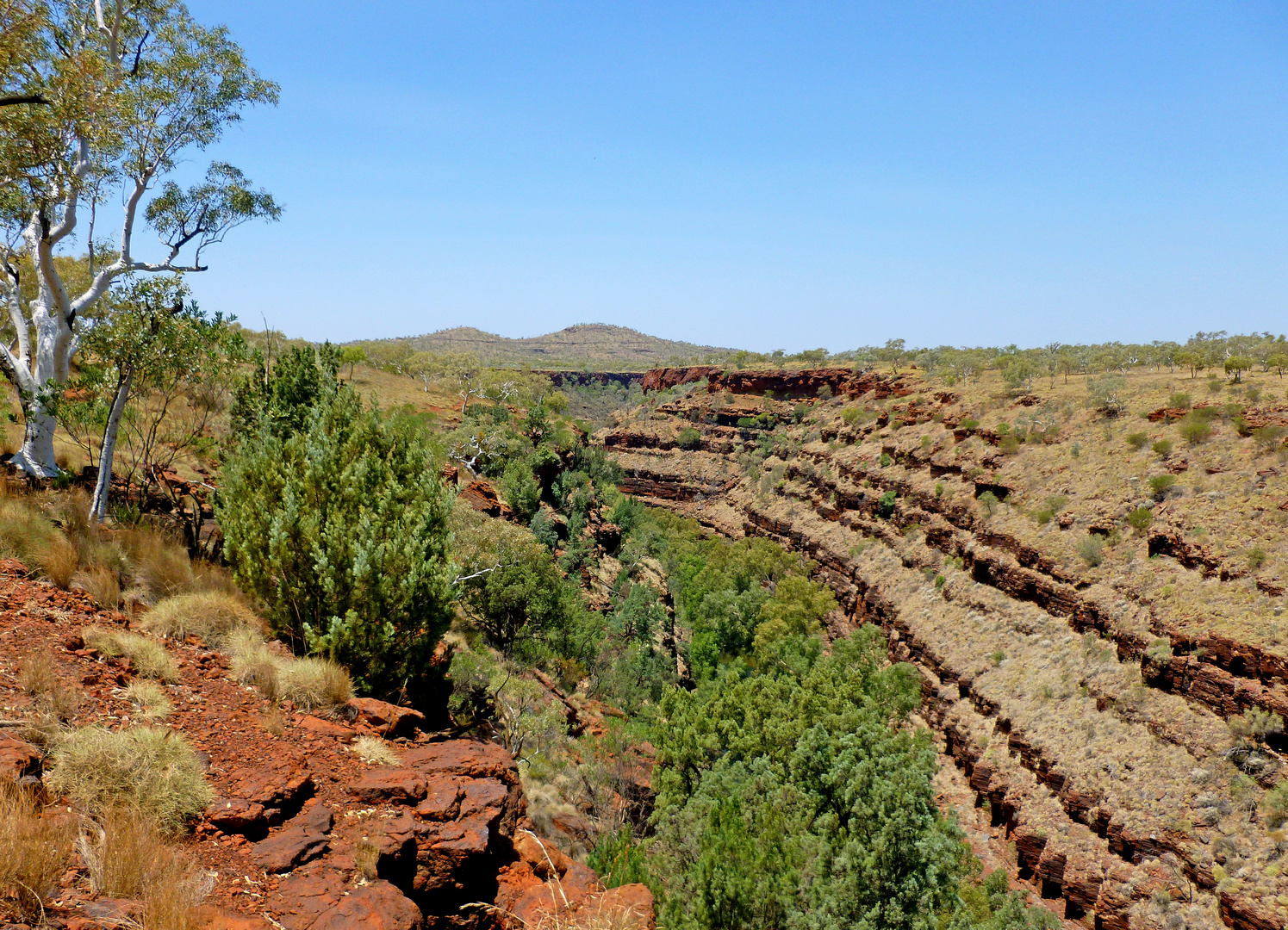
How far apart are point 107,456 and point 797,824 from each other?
1676 centimetres

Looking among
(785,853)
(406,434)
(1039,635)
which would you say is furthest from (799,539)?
(406,434)

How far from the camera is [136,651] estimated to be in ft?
25.5

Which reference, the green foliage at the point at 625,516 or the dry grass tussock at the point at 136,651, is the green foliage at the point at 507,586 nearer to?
the dry grass tussock at the point at 136,651

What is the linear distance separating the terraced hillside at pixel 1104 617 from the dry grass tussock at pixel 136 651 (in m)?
22.7

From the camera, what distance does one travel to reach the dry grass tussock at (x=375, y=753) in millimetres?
7703

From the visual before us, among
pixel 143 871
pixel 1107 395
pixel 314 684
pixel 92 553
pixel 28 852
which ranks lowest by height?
pixel 314 684

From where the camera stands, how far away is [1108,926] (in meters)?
17.0

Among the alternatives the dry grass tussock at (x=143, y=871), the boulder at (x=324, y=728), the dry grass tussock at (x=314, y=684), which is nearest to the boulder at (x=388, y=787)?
the boulder at (x=324, y=728)

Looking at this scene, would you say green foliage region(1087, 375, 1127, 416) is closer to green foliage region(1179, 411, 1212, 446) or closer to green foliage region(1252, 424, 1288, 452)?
green foliage region(1179, 411, 1212, 446)

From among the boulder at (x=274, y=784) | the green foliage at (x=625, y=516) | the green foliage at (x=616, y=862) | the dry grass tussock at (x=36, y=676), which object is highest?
the dry grass tussock at (x=36, y=676)

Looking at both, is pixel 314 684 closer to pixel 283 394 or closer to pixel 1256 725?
pixel 283 394

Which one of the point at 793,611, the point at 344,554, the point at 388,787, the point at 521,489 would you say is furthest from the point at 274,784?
the point at 793,611

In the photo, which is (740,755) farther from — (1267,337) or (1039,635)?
(1267,337)

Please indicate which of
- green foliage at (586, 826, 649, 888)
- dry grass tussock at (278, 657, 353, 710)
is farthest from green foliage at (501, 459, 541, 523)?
dry grass tussock at (278, 657, 353, 710)
